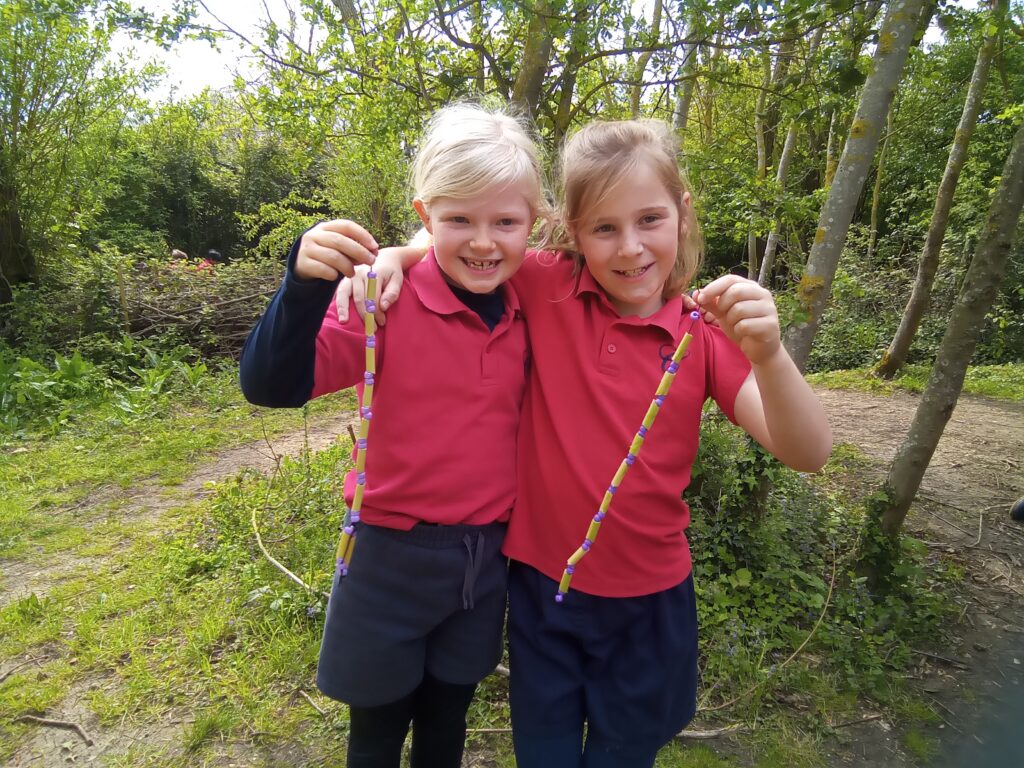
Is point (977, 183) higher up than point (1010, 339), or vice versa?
point (977, 183)

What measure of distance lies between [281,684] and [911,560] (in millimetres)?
3343

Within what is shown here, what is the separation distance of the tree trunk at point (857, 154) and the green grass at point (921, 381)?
5919mm

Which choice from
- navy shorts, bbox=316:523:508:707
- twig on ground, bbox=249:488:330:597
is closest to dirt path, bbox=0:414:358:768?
twig on ground, bbox=249:488:330:597

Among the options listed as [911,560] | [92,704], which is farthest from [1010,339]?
[92,704]

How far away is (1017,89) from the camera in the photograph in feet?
34.5

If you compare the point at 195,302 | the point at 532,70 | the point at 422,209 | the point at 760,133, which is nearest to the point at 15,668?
the point at 422,209

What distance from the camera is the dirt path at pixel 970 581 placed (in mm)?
2207

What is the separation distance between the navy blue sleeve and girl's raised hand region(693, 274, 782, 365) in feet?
2.68

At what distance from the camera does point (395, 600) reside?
149 centimetres

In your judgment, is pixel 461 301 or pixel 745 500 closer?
pixel 461 301

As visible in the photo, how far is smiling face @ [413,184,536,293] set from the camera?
56.8 inches

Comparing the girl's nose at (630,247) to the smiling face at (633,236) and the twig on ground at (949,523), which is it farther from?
the twig on ground at (949,523)

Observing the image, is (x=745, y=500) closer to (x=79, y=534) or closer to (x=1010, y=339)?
(x=79, y=534)

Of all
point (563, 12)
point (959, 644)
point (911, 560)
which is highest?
point (563, 12)
